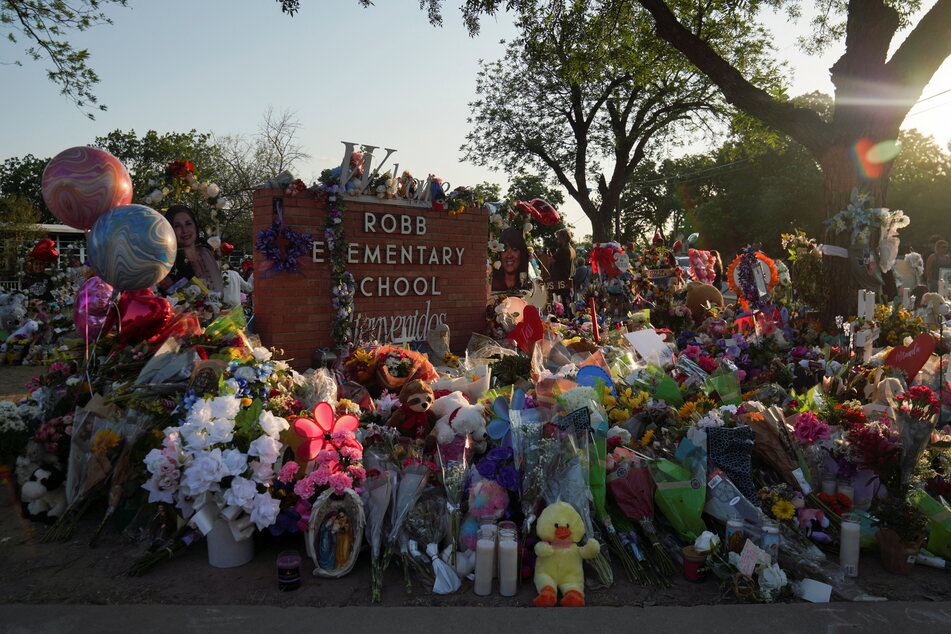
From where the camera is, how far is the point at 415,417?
4.63 m

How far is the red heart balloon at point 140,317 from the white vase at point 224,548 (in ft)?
7.03

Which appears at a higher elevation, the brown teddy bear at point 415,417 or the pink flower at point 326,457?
the brown teddy bear at point 415,417

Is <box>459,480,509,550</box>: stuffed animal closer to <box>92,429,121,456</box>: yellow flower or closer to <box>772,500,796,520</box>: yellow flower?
<box>772,500,796,520</box>: yellow flower

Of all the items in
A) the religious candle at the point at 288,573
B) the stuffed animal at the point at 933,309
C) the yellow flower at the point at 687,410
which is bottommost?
the religious candle at the point at 288,573

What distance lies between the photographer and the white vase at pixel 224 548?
3658 millimetres

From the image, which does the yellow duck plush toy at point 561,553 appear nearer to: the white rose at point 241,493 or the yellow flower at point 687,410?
the yellow flower at point 687,410

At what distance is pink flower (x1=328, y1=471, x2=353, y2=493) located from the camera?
3674 mm

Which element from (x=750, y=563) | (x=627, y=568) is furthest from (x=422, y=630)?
(x=750, y=563)

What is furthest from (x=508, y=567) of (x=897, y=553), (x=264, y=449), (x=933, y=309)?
(x=933, y=309)

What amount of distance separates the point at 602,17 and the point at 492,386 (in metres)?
9.06

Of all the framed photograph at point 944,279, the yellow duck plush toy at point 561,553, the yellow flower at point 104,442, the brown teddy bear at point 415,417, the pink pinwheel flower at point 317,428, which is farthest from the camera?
the framed photograph at point 944,279

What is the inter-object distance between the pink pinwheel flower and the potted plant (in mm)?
3129

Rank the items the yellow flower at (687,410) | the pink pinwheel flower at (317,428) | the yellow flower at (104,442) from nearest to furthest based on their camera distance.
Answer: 1. the pink pinwheel flower at (317,428)
2. the yellow flower at (104,442)
3. the yellow flower at (687,410)

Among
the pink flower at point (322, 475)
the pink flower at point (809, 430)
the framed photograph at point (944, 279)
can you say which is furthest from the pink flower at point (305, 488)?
the framed photograph at point (944, 279)
